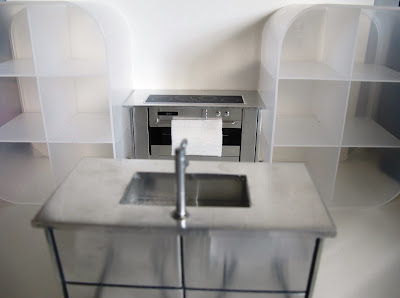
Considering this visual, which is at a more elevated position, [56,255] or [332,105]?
[332,105]

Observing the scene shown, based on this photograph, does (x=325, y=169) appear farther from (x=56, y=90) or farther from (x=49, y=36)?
(x=49, y=36)

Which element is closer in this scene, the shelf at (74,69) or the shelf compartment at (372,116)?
the shelf at (74,69)

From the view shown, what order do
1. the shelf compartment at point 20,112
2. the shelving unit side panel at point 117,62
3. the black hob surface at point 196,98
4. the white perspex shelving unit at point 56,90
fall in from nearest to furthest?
the shelving unit side panel at point 117,62, the white perspex shelving unit at point 56,90, the shelf compartment at point 20,112, the black hob surface at point 196,98

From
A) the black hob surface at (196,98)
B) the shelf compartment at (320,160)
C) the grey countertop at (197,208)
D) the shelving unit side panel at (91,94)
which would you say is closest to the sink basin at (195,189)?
the grey countertop at (197,208)

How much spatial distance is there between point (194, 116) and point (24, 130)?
3.87 feet

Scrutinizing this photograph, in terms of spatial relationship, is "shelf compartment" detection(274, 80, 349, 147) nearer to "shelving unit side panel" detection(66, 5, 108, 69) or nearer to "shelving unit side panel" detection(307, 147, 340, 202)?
"shelving unit side panel" detection(307, 147, 340, 202)

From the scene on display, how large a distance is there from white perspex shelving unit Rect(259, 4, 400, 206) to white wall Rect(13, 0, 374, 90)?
0.14m

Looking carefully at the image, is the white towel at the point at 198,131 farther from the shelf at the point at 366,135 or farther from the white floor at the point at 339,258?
the white floor at the point at 339,258

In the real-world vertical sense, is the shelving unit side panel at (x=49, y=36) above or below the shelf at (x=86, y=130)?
above

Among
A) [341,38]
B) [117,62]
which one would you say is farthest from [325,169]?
[117,62]

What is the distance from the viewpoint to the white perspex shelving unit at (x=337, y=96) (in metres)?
2.46

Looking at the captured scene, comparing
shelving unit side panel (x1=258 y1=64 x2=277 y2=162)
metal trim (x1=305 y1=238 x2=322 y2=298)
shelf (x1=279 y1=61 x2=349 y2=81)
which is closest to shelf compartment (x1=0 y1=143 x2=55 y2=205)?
shelving unit side panel (x1=258 y1=64 x2=277 y2=162)

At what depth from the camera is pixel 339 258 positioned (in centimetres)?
218

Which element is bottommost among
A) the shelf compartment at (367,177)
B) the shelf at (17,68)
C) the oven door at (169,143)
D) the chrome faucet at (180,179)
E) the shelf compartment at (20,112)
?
the shelf compartment at (367,177)
